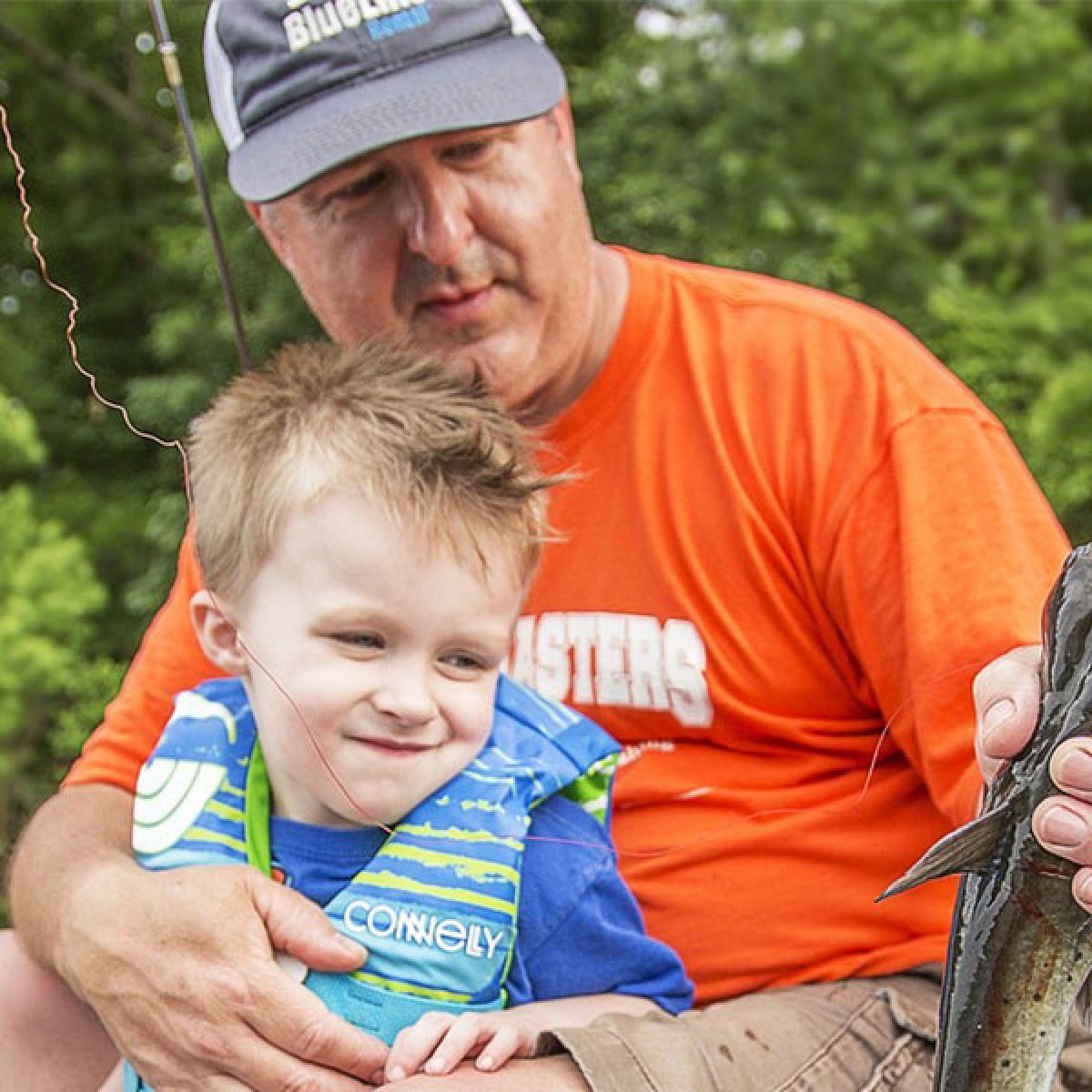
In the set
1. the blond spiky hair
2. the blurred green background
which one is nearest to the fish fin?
the blond spiky hair

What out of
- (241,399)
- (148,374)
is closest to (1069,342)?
(148,374)

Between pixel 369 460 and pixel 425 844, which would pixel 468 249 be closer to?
pixel 369 460

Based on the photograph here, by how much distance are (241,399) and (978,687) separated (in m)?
1.14

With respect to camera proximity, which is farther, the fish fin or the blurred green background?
the blurred green background

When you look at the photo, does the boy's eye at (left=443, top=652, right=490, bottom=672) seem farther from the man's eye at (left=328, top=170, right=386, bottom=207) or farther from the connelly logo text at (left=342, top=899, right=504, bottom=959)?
the man's eye at (left=328, top=170, right=386, bottom=207)

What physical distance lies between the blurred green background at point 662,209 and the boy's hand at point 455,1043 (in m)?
5.00

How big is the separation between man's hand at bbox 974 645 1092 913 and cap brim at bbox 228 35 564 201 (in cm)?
124

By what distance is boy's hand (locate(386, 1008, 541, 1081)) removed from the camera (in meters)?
1.93

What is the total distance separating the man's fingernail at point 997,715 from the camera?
64.5 inches

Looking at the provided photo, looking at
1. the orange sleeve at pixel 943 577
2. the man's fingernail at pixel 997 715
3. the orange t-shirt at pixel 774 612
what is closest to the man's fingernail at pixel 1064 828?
the man's fingernail at pixel 997 715

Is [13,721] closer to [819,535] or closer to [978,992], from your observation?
[819,535]

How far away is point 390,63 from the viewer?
101 inches

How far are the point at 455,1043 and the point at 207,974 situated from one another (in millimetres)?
385

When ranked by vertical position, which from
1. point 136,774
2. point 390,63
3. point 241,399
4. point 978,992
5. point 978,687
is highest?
point 390,63
